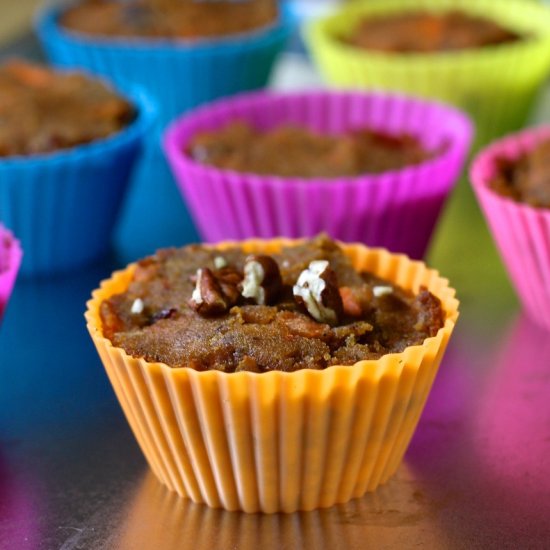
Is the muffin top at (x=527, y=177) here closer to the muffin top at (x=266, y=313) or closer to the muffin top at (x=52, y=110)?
the muffin top at (x=266, y=313)

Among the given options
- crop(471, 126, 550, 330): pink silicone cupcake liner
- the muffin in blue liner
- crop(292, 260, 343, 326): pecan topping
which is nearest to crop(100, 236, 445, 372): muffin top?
crop(292, 260, 343, 326): pecan topping

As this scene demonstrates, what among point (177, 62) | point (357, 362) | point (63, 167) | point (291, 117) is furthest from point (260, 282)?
point (177, 62)

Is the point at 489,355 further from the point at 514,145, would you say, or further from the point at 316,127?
the point at 316,127

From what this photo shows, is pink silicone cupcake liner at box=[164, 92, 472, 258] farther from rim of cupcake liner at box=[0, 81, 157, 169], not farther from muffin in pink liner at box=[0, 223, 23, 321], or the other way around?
muffin in pink liner at box=[0, 223, 23, 321]

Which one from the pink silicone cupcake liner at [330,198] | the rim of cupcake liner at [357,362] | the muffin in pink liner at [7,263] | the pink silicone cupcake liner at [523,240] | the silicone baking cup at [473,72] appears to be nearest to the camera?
the rim of cupcake liner at [357,362]

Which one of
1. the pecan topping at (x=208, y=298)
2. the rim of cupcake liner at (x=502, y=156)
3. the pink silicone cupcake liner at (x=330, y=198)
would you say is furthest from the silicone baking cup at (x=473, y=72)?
the pecan topping at (x=208, y=298)

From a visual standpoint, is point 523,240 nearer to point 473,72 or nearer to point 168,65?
point 473,72

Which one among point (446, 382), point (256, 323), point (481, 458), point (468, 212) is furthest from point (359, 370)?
point (468, 212)
